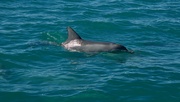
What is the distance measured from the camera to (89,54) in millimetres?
21484

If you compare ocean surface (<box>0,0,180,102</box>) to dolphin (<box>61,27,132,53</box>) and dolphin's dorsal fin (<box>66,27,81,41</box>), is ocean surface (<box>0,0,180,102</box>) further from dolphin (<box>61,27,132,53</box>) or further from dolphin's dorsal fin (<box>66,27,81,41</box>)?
dolphin's dorsal fin (<box>66,27,81,41</box>)

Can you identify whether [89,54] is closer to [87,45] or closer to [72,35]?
[87,45]

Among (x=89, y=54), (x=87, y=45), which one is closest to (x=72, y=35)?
(x=87, y=45)

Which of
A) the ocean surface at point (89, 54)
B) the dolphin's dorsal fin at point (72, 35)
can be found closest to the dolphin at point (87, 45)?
the dolphin's dorsal fin at point (72, 35)

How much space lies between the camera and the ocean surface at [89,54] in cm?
1647

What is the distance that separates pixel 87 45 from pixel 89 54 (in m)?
0.93

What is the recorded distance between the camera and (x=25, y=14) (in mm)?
29344

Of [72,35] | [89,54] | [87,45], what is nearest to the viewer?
[89,54]

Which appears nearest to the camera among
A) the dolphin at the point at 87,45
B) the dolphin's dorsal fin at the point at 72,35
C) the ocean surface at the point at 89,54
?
the ocean surface at the point at 89,54

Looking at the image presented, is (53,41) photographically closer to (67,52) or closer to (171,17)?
(67,52)

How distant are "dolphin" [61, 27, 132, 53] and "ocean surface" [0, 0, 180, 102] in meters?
0.40

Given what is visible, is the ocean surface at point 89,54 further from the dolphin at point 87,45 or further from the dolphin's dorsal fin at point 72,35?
the dolphin's dorsal fin at point 72,35

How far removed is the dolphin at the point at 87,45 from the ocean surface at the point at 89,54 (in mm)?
395

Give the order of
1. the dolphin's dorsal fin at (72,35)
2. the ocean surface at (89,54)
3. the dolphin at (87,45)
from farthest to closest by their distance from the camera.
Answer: the dolphin's dorsal fin at (72,35) < the dolphin at (87,45) < the ocean surface at (89,54)
